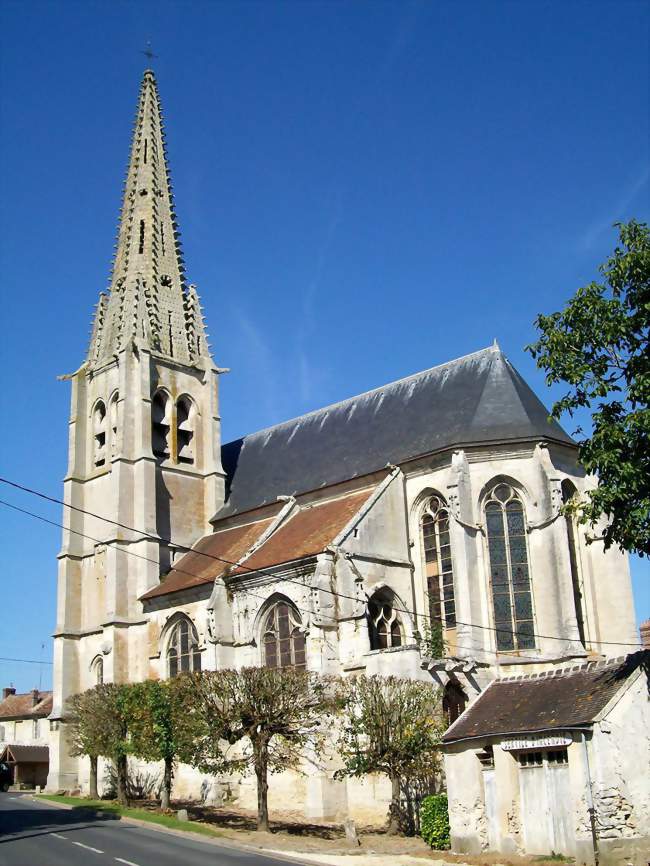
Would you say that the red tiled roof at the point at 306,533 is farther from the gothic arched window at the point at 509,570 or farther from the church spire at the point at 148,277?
the church spire at the point at 148,277

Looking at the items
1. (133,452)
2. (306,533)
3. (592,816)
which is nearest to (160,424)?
(133,452)

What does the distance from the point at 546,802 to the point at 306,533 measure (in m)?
13.5

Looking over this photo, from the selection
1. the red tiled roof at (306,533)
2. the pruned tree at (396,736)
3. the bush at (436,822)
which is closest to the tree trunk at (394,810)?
the pruned tree at (396,736)

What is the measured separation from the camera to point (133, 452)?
121ft

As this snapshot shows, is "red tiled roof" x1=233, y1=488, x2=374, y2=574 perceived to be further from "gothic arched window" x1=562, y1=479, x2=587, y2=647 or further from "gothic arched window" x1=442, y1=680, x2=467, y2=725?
"gothic arched window" x1=562, y1=479, x2=587, y2=647

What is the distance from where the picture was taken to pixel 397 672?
80.5ft

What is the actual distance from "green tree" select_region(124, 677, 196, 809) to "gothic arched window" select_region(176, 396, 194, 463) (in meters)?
12.7

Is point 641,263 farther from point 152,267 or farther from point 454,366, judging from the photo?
point 152,267

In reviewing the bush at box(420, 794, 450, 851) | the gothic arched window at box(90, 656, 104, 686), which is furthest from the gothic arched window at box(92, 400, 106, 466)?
the bush at box(420, 794, 450, 851)

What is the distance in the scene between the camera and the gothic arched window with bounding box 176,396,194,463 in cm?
3941

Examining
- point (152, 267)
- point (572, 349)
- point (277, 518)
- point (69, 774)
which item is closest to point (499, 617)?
point (277, 518)

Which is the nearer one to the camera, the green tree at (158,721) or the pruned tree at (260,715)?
the pruned tree at (260,715)

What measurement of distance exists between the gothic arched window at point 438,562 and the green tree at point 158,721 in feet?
25.0

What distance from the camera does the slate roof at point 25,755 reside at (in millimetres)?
50594
